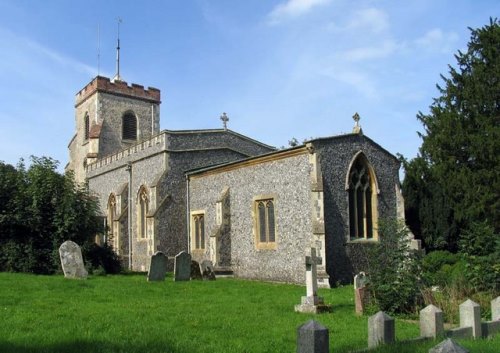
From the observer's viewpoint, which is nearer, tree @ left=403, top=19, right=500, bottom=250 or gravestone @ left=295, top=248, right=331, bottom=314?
gravestone @ left=295, top=248, right=331, bottom=314

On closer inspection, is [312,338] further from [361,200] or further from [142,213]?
[142,213]

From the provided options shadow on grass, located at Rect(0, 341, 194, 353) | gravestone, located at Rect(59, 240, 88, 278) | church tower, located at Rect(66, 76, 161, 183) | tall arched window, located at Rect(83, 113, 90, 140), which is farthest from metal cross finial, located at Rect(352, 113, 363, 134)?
tall arched window, located at Rect(83, 113, 90, 140)

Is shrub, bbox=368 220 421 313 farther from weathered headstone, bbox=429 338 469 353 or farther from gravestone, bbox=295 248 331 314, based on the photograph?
weathered headstone, bbox=429 338 469 353

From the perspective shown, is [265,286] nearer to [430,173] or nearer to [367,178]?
[367,178]

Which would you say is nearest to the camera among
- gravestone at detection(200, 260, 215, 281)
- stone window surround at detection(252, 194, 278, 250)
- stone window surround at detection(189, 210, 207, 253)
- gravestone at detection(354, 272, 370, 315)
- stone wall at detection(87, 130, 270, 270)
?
gravestone at detection(354, 272, 370, 315)

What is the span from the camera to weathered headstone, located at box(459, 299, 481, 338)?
28.4 feet

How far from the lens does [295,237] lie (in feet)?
62.2

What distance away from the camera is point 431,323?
8.15 m

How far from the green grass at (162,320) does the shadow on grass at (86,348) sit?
13 millimetres

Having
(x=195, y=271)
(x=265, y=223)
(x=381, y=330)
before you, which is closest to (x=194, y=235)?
(x=195, y=271)

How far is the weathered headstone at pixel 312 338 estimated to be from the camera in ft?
18.0

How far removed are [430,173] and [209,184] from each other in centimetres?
969

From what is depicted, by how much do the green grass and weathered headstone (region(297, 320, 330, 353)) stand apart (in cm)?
178

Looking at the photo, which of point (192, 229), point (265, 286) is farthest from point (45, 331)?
point (192, 229)
